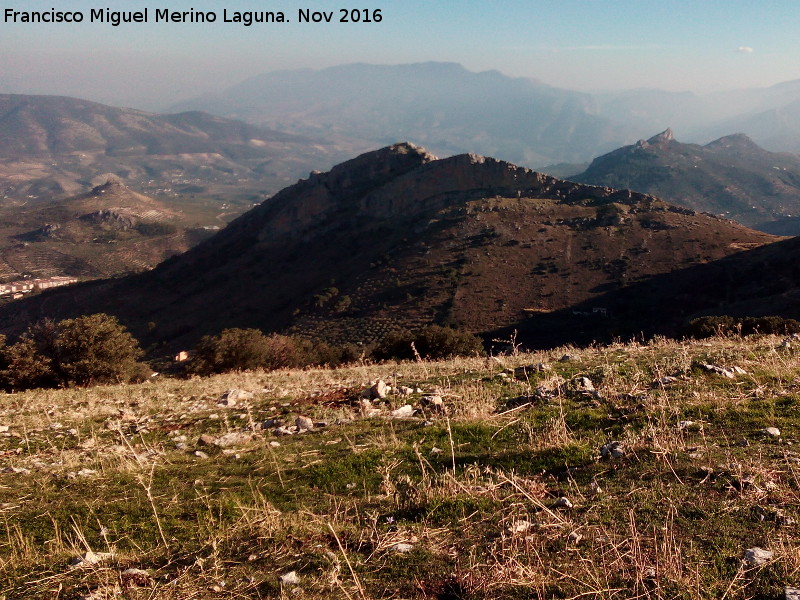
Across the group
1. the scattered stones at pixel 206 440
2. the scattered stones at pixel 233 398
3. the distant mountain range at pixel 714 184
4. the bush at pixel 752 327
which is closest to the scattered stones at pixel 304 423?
the scattered stones at pixel 206 440

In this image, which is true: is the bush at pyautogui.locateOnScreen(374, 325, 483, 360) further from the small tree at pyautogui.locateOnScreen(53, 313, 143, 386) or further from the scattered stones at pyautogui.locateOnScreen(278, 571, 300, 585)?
the scattered stones at pyautogui.locateOnScreen(278, 571, 300, 585)

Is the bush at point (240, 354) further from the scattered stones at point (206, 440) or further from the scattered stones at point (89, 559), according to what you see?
the scattered stones at point (89, 559)

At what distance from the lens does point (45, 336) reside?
20.4 m

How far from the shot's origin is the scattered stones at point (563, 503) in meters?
3.62

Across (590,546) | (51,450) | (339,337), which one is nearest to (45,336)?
(51,450)

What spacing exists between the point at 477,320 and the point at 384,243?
27647 millimetres

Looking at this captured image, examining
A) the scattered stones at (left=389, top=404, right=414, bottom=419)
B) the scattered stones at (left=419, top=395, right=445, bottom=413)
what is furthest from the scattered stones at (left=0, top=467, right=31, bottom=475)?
the scattered stones at (left=419, top=395, right=445, bottom=413)

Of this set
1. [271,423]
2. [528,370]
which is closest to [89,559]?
[271,423]

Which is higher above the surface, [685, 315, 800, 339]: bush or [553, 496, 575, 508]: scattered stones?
[553, 496, 575, 508]: scattered stones

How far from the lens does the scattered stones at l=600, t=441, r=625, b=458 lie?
449cm

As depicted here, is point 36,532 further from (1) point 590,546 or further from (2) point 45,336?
(2) point 45,336

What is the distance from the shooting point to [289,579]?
121 inches

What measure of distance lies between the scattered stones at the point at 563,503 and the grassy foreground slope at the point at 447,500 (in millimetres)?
16

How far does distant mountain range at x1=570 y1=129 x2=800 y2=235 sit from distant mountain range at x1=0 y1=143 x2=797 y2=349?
111 meters
